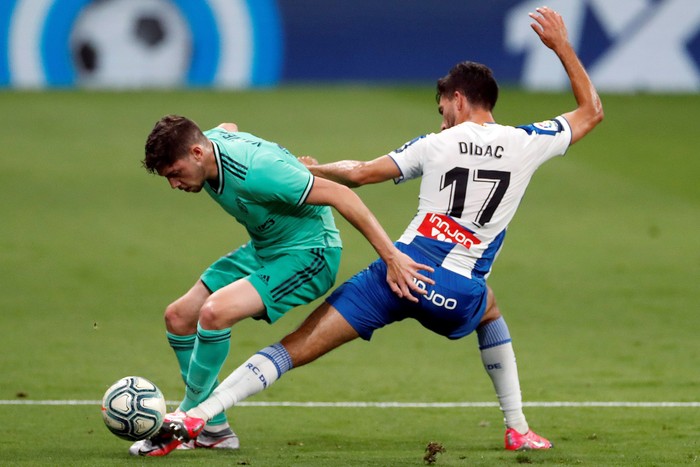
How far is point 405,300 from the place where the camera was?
22.1 feet

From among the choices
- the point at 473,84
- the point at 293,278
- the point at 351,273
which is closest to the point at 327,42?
the point at 351,273

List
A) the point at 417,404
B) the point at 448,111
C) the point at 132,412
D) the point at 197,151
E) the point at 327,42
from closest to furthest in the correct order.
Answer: the point at 132,412
the point at 197,151
the point at 448,111
the point at 417,404
the point at 327,42

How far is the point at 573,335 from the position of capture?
35.3 feet

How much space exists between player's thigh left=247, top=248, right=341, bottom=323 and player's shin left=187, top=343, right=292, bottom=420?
0.26m

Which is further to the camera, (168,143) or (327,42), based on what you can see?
(327,42)

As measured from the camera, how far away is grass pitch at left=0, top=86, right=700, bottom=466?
761 cm

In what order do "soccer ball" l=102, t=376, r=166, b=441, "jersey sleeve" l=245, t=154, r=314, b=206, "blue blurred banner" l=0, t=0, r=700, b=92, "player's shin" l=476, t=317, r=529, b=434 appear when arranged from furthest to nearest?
"blue blurred banner" l=0, t=0, r=700, b=92 < "player's shin" l=476, t=317, r=529, b=434 < "jersey sleeve" l=245, t=154, r=314, b=206 < "soccer ball" l=102, t=376, r=166, b=441

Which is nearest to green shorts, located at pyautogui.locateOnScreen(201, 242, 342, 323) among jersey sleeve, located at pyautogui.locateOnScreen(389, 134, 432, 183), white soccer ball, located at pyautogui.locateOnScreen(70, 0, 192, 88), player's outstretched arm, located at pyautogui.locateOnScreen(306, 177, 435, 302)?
player's outstretched arm, located at pyautogui.locateOnScreen(306, 177, 435, 302)

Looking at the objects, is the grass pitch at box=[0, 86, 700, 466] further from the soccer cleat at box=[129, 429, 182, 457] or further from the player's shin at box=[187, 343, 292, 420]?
the player's shin at box=[187, 343, 292, 420]

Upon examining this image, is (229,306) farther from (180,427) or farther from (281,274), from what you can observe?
(180,427)

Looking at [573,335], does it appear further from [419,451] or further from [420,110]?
[420,110]

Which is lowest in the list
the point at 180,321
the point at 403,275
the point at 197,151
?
the point at 180,321

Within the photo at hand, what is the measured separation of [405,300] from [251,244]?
111cm

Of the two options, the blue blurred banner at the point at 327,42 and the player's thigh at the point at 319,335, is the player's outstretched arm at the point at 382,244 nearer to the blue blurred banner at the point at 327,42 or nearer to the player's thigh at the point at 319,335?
the player's thigh at the point at 319,335
